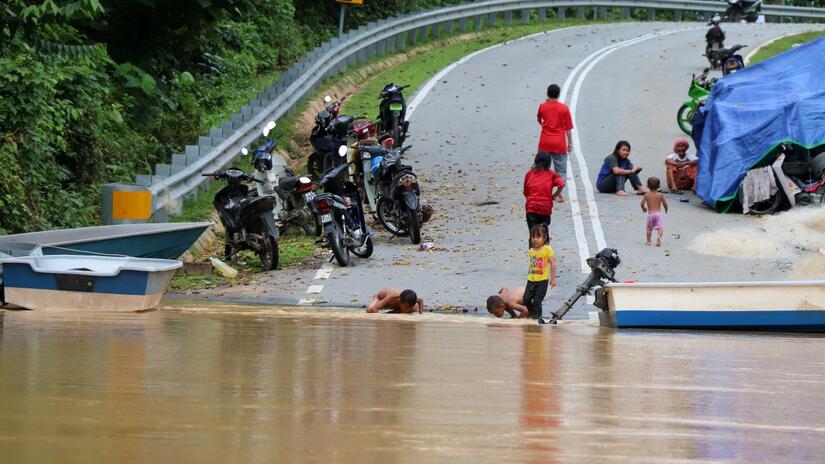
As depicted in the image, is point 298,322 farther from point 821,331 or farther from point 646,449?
point 646,449

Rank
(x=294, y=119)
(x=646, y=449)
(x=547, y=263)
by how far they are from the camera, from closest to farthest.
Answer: (x=646, y=449), (x=547, y=263), (x=294, y=119)

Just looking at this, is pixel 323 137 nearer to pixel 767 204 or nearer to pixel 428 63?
pixel 767 204

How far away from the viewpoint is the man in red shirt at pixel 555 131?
763 inches

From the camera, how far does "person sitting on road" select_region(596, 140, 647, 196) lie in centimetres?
1998

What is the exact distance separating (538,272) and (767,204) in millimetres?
6890

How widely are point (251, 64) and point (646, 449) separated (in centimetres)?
2570

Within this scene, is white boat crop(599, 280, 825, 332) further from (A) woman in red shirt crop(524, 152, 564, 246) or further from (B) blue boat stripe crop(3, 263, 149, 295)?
(B) blue boat stripe crop(3, 263, 149, 295)

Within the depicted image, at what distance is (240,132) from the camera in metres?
20.8

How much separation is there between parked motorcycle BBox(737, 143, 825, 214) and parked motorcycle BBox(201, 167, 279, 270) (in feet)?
22.7

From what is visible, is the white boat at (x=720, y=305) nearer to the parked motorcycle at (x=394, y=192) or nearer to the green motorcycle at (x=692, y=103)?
the parked motorcycle at (x=394, y=192)

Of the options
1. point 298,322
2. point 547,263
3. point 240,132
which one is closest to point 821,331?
point 547,263

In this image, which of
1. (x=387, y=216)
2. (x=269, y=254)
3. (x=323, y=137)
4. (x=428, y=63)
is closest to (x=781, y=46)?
(x=428, y=63)

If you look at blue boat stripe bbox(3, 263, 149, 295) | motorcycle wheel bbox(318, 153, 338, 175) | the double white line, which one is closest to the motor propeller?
the double white line

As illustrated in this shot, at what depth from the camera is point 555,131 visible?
19406 millimetres
